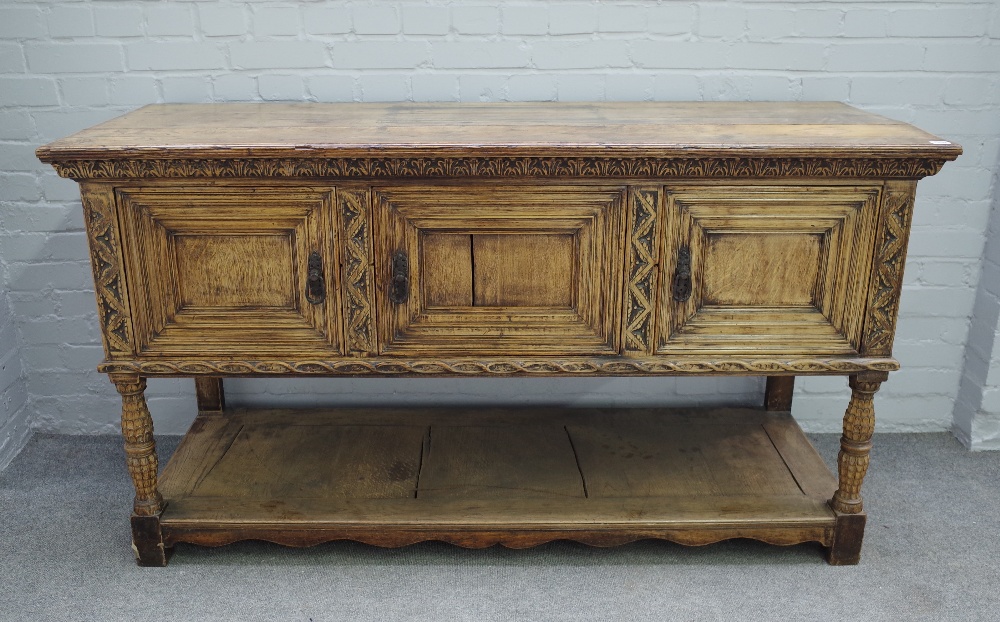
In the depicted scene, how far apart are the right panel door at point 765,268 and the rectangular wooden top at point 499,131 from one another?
11 cm

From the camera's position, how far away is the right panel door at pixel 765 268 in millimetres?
1885

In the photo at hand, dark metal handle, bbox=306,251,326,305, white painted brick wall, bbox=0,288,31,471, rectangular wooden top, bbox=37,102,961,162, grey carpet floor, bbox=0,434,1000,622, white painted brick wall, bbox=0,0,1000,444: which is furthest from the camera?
white painted brick wall, bbox=0,288,31,471

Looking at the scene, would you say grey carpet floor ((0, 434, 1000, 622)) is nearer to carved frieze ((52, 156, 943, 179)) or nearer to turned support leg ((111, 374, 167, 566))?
turned support leg ((111, 374, 167, 566))

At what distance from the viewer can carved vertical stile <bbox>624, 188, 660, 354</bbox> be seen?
1.88m

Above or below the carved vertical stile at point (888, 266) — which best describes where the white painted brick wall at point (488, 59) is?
above

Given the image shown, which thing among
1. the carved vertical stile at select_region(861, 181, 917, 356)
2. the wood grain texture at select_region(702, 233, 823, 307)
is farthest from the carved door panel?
the carved vertical stile at select_region(861, 181, 917, 356)

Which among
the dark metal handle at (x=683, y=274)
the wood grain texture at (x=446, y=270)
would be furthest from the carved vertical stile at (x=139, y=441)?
the dark metal handle at (x=683, y=274)

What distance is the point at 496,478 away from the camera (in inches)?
91.6

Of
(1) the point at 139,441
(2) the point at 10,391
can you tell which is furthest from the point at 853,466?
(2) the point at 10,391

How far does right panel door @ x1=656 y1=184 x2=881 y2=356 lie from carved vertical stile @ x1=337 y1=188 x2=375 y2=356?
0.64m

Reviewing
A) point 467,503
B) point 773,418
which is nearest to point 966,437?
point 773,418

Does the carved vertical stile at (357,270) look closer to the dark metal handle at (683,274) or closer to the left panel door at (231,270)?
the left panel door at (231,270)

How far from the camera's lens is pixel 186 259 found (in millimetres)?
1928

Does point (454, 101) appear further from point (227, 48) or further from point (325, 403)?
point (325, 403)
